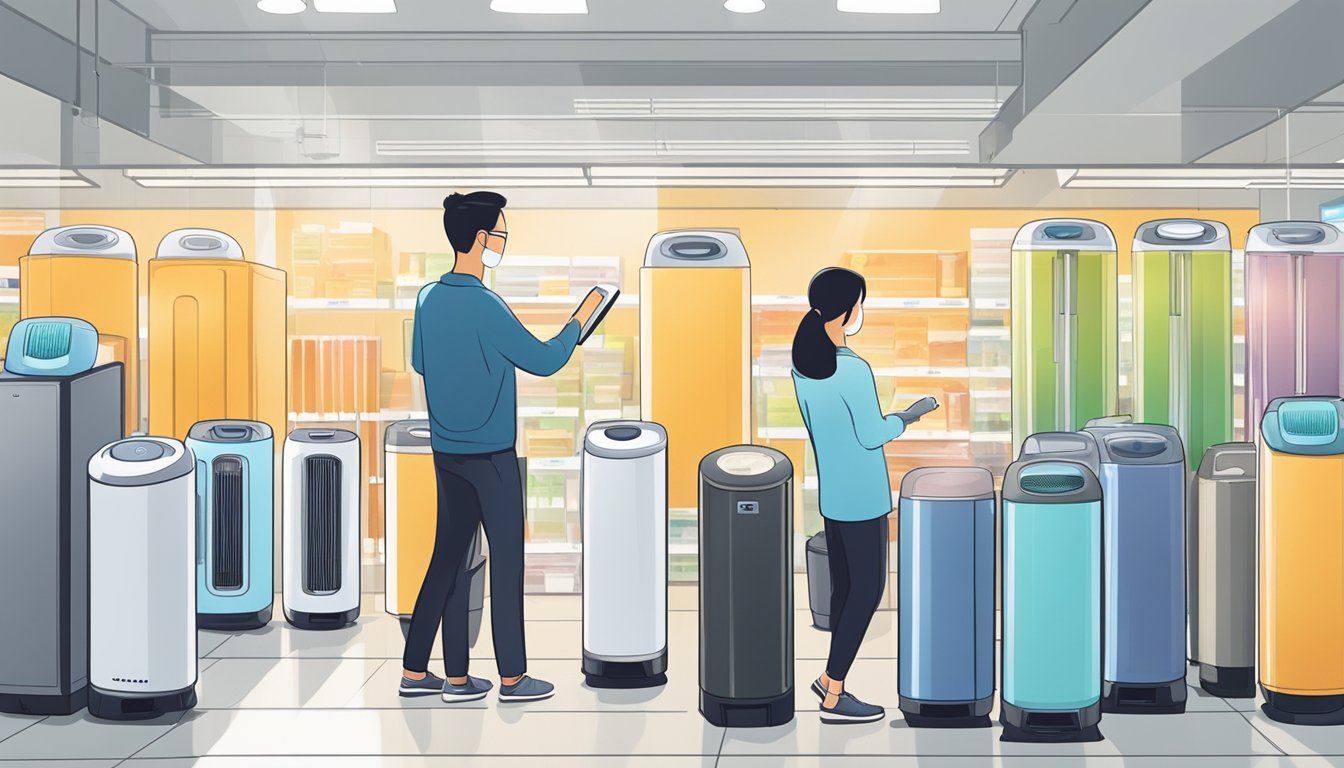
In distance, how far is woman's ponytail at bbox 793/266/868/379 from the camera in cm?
366

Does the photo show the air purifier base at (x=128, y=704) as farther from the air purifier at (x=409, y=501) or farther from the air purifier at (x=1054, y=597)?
Result: the air purifier at (x=1054, y=597)

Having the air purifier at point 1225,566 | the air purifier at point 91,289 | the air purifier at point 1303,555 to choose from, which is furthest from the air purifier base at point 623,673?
the air purifier at point 91,289

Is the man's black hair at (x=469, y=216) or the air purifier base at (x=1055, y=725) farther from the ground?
the man's black hair at (x=469, y=216)

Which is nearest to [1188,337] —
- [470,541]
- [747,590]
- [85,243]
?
[747,590]

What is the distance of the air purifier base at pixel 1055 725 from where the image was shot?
349 centimetres

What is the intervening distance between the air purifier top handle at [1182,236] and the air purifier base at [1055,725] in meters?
2.00

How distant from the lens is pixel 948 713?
3.58 metres

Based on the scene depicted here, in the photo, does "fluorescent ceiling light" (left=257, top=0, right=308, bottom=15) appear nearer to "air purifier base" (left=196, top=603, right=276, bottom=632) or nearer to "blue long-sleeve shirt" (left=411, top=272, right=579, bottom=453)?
"blue long-sleeve shirt" (left=411, top=272, right=579, bottom=453)

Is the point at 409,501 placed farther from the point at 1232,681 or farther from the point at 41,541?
the point at 1232,681

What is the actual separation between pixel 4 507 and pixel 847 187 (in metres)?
3.75

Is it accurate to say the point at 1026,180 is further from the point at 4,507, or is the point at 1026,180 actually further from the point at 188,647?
the point at 4,507

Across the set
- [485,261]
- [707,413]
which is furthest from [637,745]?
[485,261]

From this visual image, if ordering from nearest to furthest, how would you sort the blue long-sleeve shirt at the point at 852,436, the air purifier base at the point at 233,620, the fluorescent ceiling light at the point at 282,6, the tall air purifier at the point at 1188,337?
the blue long-sleeve shirt at the point at 852,436 < the tall air purifier at the point at 1188,337 < the air purifier base at the point at 233,620 < the fluorescent ceiling light at the point at 282,6

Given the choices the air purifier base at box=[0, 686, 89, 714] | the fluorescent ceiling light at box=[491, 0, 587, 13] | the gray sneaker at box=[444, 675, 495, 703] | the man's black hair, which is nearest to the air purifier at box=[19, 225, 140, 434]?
the air purifier base at box=[0, 686, 89, 714]
